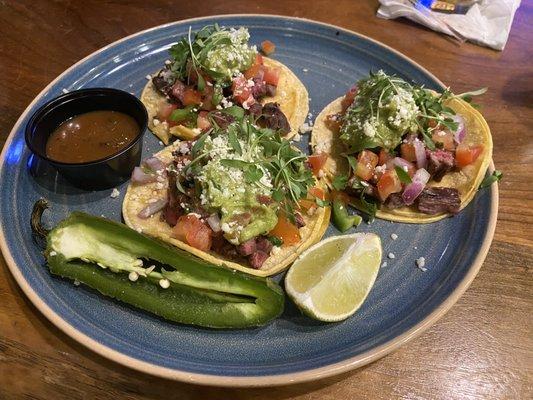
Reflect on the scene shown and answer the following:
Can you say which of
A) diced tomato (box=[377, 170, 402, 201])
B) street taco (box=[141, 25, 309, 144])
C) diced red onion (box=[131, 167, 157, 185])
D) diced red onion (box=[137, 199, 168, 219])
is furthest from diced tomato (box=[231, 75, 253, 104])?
diced tomato (box=[377, 170, 402, 201])

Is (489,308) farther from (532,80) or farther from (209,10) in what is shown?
(209,10)

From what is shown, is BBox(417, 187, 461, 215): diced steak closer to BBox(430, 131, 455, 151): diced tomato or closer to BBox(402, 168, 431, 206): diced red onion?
BBox(402, 168, 431, 206): diced red onion

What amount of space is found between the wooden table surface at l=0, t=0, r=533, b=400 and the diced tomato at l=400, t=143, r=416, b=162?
71 cm

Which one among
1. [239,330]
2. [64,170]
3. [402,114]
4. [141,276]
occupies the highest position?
[402,114]

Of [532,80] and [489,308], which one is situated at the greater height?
[532,80]

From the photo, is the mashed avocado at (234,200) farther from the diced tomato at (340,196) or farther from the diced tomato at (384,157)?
the diced tomato at (384,157)

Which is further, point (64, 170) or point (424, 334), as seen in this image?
point (64, 170)

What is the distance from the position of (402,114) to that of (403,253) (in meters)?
0.86

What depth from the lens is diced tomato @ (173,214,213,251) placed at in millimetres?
2721

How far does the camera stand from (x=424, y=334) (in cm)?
256

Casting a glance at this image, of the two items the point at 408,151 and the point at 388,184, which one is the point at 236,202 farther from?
the point at 408,151

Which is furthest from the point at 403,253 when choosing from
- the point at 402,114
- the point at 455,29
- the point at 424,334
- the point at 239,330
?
the point at 455,29

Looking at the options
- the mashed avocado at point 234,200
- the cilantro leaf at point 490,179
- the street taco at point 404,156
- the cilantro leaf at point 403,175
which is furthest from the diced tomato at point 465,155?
the mashed avocado at point 234,200

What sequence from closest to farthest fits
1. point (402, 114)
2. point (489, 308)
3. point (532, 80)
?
1. point (489, 308)
2. point (402, 114)
3. point (532, 80)
